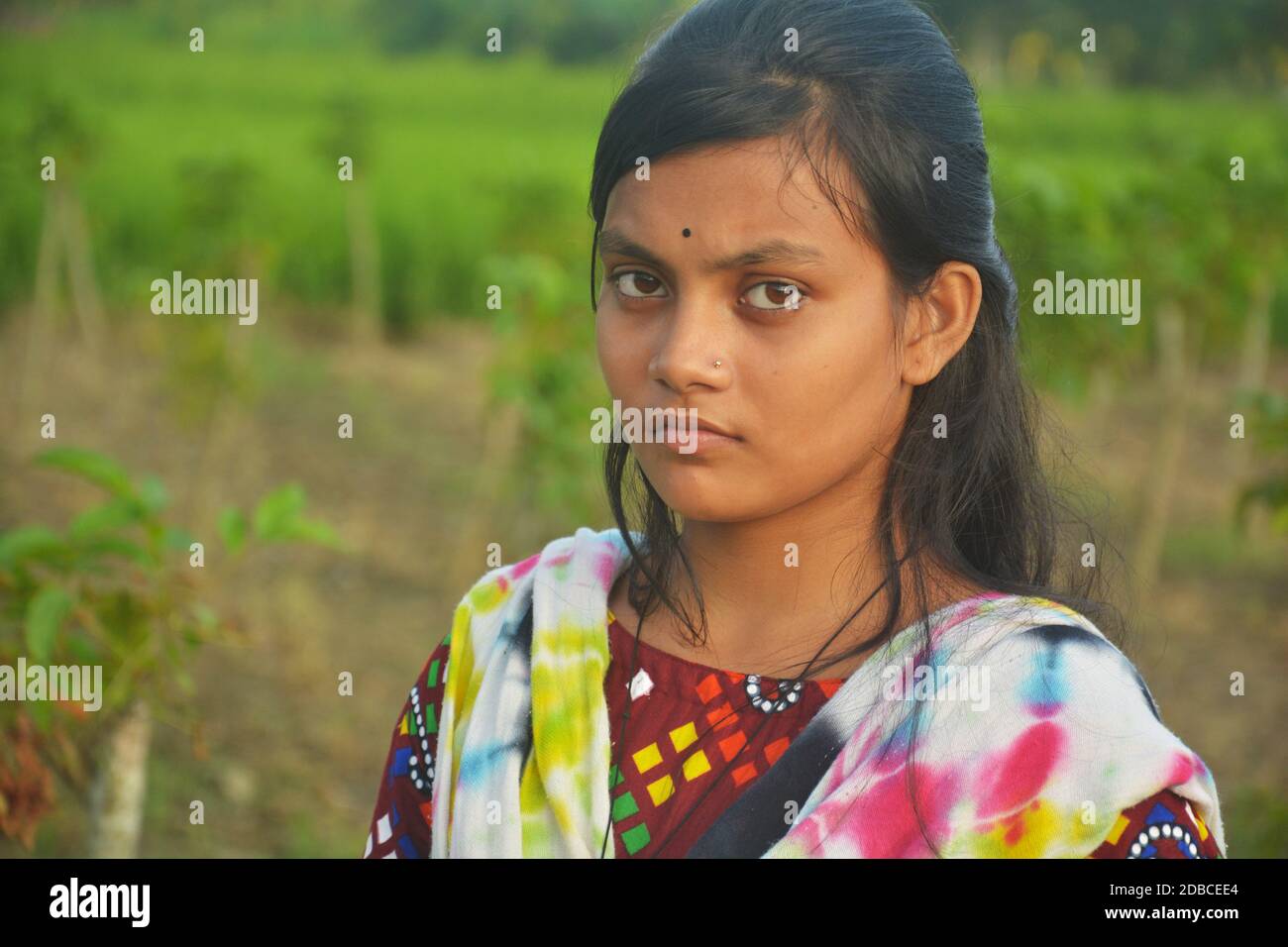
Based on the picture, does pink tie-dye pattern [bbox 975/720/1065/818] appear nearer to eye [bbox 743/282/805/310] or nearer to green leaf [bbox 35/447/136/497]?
eye [bbox 743/282/805/310]

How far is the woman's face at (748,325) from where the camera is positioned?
128 centimetres

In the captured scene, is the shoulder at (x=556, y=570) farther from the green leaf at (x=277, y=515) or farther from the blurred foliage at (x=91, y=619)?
the green leaf at (x=277, y=515)

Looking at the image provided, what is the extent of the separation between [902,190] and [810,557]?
1.24 feet

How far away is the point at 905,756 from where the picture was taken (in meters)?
1.27

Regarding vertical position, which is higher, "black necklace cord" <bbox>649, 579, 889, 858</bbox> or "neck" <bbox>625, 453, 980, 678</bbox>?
"neck" <bbox>625, 453, 980, 678</bbox>

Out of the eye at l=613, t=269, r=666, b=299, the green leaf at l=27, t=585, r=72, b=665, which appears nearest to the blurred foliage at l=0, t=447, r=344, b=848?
the green leaf at l=27, t=585, r=72, b=665

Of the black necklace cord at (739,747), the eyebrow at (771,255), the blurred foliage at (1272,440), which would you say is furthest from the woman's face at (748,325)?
the blurred foliage at (1272,440)

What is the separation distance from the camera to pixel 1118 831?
3.93 feet

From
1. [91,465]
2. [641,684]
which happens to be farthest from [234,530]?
[641,684]

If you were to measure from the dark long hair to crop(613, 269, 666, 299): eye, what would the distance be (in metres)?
0.11

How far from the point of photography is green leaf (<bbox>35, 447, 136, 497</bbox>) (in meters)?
2.13

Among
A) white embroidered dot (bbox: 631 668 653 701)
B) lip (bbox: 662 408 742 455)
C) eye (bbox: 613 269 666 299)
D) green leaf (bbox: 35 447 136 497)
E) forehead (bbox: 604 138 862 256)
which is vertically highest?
forehead (bbox: 604 138 862 256)

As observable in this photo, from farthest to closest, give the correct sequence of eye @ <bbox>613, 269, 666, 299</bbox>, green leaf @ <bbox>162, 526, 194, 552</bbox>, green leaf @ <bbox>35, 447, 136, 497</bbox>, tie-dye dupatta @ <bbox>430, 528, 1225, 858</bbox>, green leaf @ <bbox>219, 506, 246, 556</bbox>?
green leaf @ <bbox>219, 506, 246, 556</bbox> < green leaf @ <bbox>162, 526, 194, 552</bbox> < green leaf @ <bbox>35, 447, 136, 497</bbox> < eye @ <bbox>613, 269, 666, 299</bbox> < tie-dye dupatta @ <bbox>430, 528, 1225, 858</bbox>

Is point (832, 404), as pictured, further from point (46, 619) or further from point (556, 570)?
point (46, 619)
